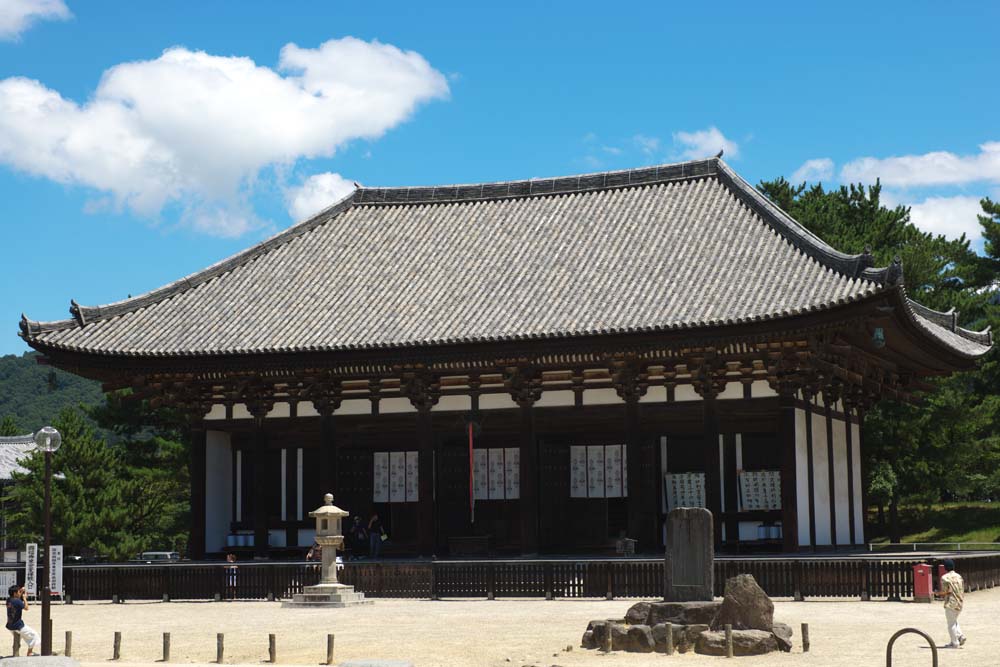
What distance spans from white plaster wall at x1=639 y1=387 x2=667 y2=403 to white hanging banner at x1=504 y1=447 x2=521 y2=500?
381cm

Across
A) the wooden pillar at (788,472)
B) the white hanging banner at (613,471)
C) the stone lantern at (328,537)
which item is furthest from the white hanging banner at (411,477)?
the wooden pillar at (788,472)

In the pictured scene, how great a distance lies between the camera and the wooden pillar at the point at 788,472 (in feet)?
84.1

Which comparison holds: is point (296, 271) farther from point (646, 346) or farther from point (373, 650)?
point (373, 650)

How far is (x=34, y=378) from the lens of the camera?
120 meters

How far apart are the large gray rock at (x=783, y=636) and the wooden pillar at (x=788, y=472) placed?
9.29 meters

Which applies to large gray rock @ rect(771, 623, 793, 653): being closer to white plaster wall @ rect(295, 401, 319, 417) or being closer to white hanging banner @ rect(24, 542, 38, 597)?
white hanging banner @ rect(24, 542, 38, 597)

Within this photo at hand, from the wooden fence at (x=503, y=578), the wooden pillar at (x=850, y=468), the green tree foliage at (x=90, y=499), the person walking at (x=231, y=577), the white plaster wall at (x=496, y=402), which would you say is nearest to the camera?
the wooden fence at (x=503, y=578)

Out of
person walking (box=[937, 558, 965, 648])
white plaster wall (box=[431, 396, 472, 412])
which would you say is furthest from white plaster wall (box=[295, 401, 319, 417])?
person walking (box=[937, 558, 965, 648])

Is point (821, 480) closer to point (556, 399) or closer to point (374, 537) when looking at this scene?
point (556, 399)

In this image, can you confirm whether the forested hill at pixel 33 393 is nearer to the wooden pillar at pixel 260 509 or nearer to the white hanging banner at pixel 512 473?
the wooden pillar at pixel 260 509

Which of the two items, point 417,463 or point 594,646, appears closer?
point 594,646

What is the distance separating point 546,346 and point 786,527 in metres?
6.23

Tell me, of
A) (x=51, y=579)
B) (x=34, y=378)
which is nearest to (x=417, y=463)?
(x=51, y=579)

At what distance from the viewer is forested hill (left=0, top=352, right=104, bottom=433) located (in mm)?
105438
